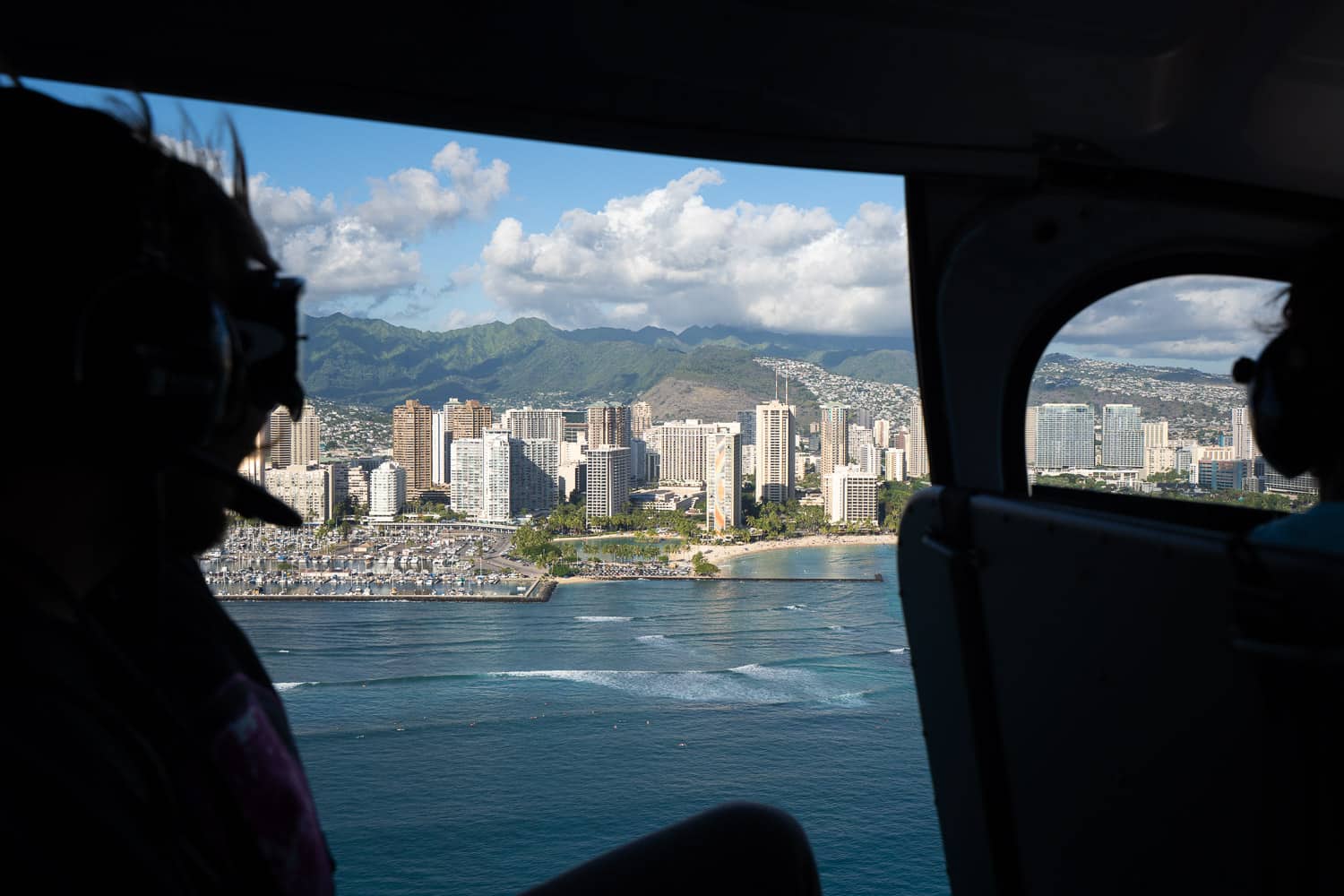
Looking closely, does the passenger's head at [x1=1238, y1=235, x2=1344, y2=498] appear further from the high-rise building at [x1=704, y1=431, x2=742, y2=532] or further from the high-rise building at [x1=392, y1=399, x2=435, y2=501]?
the high-rise building at [x1=704, y1=431, x2=742, y2=532]

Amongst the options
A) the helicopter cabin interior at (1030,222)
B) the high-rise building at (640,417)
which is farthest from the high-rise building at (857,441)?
the helicopter cabin interior at (1030,222)

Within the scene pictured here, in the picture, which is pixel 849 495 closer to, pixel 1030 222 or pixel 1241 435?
pixel 1241 435

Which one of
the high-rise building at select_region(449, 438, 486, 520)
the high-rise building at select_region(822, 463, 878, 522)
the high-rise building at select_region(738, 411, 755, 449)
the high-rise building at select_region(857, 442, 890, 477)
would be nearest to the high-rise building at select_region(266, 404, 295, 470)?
the high-rise building at select_region(857, 442, 890, 477)

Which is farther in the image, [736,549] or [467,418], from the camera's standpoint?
[736,549]

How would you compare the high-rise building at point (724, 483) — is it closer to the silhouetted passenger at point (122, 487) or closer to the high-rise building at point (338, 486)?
the high-rise building at point (338, 486)

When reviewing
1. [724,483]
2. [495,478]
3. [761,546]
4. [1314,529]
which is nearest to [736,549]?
[761,546]

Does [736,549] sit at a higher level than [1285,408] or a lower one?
lower
